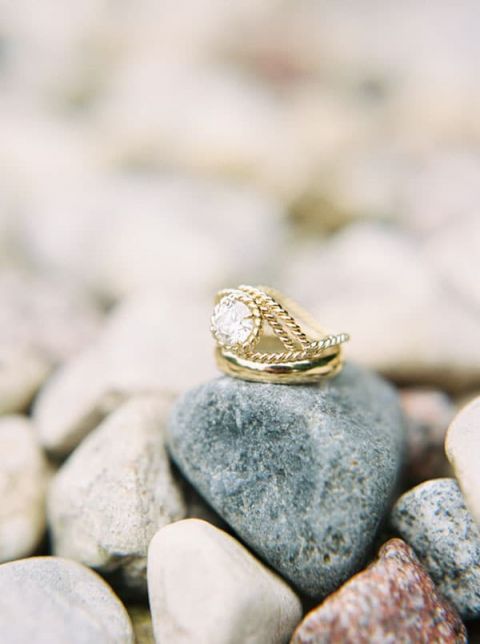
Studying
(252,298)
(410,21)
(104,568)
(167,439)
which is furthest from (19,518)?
(410,21)

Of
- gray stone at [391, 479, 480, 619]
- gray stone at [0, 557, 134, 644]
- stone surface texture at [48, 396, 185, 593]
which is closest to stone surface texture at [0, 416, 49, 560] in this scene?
stone surface texture at [48, 396, 185, 593]

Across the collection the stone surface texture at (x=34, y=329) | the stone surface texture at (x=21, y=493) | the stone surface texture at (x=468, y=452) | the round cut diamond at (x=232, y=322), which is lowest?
the stone surface texture at (x=21, y=493)


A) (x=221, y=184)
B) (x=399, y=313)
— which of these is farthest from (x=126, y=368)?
(x=221, y=184)

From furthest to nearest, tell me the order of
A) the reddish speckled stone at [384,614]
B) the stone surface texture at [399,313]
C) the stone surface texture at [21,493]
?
the stone surface texture at [399,313]
the stone surface texture at [21,493]
the reddish speckled stone at [384,614]

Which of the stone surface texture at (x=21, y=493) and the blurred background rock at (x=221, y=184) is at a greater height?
the blurred background rock at (x=221, y=184)

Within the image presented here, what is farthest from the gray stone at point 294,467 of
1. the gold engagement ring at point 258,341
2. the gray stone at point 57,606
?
the gray stone at point 57,606

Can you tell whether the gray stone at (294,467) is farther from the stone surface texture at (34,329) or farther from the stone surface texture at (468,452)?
the stone surface texture at (34,329)

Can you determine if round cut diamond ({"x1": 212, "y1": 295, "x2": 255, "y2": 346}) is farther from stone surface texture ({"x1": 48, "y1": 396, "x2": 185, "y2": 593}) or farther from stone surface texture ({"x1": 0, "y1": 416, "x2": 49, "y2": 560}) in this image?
stone surface texture ({"x1": 0, "y1": 416, "x2": 49, "y2": 560})
